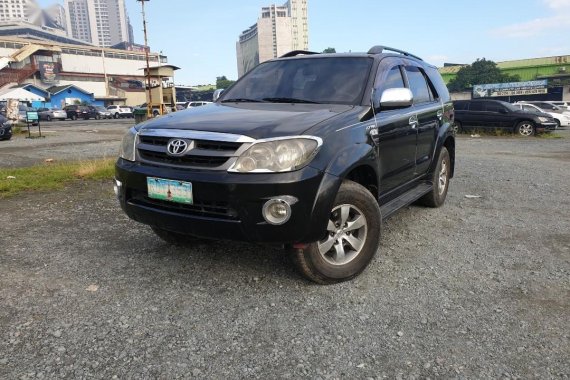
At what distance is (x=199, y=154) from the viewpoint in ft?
9.43

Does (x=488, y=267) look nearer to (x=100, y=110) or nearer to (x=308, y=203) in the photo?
(x=308, y=203)

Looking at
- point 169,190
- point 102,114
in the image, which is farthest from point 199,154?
point 102,114

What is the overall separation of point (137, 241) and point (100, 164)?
14.1ft

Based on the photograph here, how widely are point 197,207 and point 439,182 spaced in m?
3.48

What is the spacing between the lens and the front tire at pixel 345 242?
3023 millimetres

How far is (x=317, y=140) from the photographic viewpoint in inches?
113

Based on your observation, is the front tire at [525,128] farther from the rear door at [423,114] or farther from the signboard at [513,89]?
the signboard at [513,89]

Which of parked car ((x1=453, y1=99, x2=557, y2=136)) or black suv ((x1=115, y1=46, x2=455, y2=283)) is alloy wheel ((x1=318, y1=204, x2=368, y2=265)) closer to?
black suv ((x1=115, y1=46, x2=455, y2=283))

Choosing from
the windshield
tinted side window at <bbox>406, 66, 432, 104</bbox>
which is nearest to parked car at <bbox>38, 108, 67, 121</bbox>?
the windshield

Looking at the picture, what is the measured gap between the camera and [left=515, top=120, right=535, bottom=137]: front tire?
1625cm

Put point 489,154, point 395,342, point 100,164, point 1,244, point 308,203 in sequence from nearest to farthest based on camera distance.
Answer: point 395,342 < point 308,203 < point 1,244 < point 100,164 < point 489,154

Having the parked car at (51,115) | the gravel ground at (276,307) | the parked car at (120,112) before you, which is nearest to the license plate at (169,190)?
the gravel ground at (276,307)

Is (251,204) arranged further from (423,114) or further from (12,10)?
(12,10)

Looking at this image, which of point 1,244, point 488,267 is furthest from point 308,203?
point 1,244
